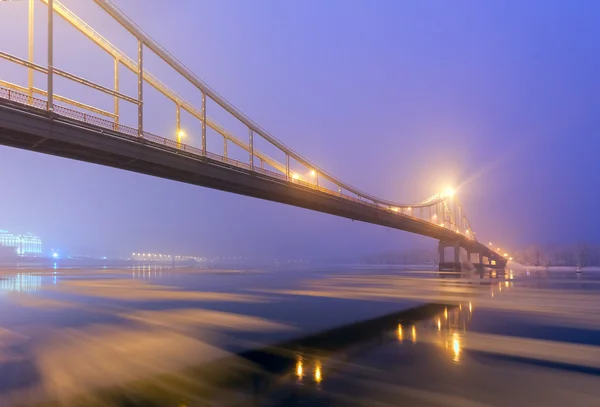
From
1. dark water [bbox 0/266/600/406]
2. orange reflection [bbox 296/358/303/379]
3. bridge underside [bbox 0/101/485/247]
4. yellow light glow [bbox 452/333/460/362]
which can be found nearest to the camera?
dark water [bbox 0/266/600/406]

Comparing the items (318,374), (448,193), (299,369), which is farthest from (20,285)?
(448,193)

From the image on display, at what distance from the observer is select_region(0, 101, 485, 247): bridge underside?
2043 cm

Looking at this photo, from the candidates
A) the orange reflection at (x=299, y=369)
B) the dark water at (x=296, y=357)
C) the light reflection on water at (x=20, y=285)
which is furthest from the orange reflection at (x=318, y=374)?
the light reflection on water at (x=20, y=285)

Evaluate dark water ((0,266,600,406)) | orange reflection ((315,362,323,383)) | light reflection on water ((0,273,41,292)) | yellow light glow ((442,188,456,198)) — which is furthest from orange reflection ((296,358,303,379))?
yellow light glow ((442,188,456,198))

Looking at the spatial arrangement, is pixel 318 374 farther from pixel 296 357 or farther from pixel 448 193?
pixel 448 193

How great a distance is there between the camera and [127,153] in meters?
25.7

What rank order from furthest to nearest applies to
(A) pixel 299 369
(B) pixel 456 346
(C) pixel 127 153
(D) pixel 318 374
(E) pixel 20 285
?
(E) pixel 20 285, (C) pixel 127 153, (B) pixel 456 346, (A) pixel 299 369, (D) pixel 318 374

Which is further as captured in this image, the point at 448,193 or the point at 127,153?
the point at 448,193

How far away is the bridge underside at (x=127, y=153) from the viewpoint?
2043 centimetres

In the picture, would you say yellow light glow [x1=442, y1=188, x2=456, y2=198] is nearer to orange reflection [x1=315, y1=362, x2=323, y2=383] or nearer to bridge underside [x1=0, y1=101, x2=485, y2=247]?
bridge underside [x1=0, y1=101, x2=485, y2=247]

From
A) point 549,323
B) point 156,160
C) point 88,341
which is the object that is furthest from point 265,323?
point 156,160

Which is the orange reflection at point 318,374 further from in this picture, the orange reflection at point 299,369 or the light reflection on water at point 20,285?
the light reflection on water at point 20,285

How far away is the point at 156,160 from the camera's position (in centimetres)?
2808

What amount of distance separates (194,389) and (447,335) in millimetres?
9207
